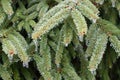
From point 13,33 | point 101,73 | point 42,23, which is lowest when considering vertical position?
point 101,73

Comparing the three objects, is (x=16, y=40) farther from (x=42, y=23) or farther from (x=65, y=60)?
(x=65, y=60)

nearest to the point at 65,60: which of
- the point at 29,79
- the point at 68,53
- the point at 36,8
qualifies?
the point at 68,53

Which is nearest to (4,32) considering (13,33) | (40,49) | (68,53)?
(13,33)

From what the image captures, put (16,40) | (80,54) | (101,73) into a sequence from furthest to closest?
1. (101,73)
2. (80,54)
3. (16,40)

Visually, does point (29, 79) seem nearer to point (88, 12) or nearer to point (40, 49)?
point (40, 49)

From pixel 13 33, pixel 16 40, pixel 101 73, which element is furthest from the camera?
pixel 101 73

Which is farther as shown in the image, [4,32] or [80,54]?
[80,54]

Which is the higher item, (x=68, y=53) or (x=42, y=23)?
(x=42, y=23)
